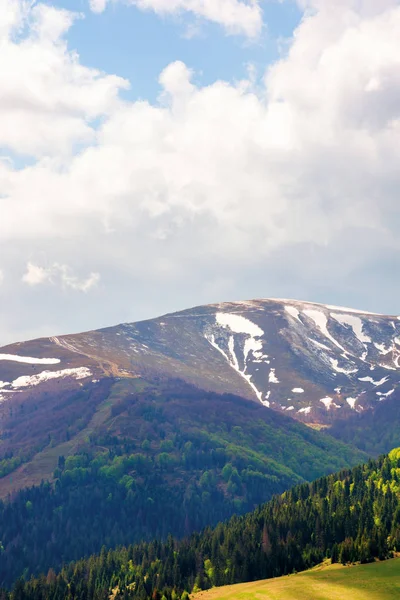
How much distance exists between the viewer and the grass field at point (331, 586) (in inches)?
5531

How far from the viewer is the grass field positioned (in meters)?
140

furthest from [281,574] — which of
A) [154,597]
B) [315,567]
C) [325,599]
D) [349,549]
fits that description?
[325,599]

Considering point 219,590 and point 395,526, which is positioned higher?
point 395,526

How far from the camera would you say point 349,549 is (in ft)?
575

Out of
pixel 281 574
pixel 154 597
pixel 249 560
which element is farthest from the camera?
pixel 249 560

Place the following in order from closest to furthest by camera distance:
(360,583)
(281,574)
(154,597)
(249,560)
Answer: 1. (360,583)
2. (154,597)
3. (281,574)
4. (249,560)

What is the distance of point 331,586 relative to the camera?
483 ft

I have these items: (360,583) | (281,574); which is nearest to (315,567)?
(281,574)

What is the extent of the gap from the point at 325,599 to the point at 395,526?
208ft

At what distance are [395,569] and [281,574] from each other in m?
38.7

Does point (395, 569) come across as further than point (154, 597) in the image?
No

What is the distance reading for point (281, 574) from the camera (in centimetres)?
18438

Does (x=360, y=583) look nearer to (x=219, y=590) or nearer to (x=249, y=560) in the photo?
(x=219, y=590)

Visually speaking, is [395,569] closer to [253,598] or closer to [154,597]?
[253,598]
